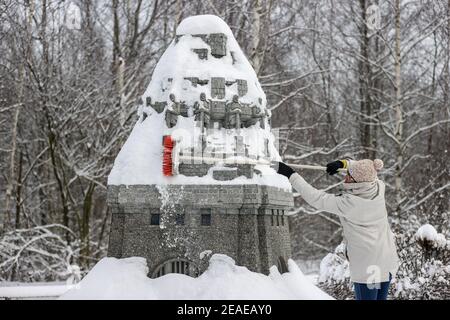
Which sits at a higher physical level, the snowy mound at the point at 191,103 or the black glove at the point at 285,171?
the snowy mound at the point at 191,103

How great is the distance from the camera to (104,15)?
1912cm

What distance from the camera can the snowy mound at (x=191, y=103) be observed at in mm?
8102

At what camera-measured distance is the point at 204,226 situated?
25.9 feet

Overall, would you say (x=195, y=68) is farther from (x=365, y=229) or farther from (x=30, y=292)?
(x=30, y=292)

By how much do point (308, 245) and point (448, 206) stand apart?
803 centimetres

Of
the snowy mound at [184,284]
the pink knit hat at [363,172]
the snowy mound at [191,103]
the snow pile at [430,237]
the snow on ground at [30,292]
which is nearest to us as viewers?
the pink knit hat at [363,172]

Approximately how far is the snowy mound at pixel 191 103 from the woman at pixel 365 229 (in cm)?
234

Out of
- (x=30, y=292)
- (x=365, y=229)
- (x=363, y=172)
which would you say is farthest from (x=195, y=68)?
(x=30, y=292)

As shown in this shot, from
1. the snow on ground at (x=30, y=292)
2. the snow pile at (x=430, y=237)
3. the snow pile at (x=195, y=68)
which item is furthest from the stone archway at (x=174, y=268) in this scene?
the snow pile at (x=430, y=237)

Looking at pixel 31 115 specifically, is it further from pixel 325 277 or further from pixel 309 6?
pixel 325 277

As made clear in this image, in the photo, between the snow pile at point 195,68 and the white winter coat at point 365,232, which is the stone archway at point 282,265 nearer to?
the snow pile at point 195,68

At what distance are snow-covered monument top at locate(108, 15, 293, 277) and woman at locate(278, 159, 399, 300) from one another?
7.44 feet

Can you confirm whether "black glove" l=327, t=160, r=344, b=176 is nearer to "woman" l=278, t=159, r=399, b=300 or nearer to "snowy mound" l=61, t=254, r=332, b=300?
"woman" l=278, t=159, r=399, b=300
